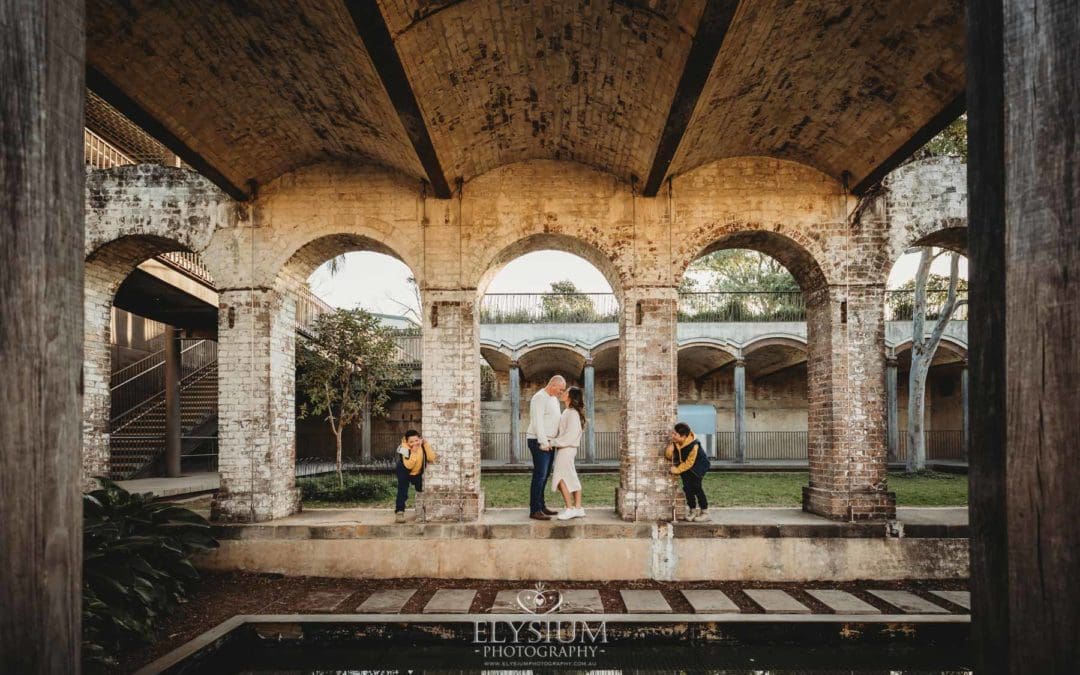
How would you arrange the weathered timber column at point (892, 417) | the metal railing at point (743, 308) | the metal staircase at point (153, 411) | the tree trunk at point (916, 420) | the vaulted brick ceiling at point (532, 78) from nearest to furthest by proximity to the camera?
the vaulted brick ceiling at point (532, 78)
the metal staircase at point (153, 411)
the tree trunk at point (916, 420)
the weathered timber column at point (892, 417)
the metal railing at point (743, 308)

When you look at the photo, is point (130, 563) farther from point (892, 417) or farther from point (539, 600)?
point (892, 417)

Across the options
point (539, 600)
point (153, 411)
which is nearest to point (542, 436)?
point (539, 600)

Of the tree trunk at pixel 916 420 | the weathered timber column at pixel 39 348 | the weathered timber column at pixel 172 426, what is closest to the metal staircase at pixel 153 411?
the weathered timber column at pixel 172 426

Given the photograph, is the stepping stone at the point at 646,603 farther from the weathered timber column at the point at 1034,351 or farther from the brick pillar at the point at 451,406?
the weathered timber column at the point at 1034,351

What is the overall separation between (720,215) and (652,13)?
3572 millimetres

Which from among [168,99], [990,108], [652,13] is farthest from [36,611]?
[168,99]

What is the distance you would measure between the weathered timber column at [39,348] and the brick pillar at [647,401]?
21.0 ft

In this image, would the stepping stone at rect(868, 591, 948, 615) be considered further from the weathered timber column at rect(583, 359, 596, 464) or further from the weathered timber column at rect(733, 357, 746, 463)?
the weathered timber column at rect(583, 359, 596, 464)

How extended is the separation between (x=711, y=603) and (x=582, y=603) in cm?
135

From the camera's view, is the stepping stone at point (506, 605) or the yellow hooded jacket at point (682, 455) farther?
the yellow hooded jacket at point (682, 455)

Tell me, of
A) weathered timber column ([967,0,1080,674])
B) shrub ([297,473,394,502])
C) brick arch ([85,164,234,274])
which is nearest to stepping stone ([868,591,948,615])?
weathered timber column ([967,0,1080,674])

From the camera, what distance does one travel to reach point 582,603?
6.27 meters

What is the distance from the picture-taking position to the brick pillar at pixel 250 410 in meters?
7.71

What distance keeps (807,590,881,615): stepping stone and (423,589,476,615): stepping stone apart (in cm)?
372
